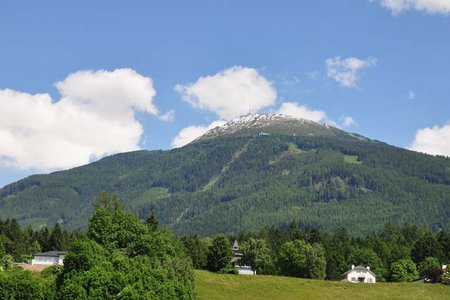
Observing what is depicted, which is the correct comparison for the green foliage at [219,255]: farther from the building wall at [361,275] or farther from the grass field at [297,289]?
the building wall at [361,275]

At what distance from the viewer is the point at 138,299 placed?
63.1m

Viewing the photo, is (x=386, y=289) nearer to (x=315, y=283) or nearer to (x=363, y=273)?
(x=315, y=283)

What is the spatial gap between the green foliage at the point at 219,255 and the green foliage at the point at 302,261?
12813mm

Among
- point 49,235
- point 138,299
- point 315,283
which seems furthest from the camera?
point 49,235

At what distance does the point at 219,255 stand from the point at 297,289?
23436 millimetres

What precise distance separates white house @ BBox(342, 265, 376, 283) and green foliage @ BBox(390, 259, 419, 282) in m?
4.57

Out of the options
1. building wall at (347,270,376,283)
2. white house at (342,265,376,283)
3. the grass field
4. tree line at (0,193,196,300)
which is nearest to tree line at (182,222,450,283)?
white house at (342,265,376,283)

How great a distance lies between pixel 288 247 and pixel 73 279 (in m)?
69.4

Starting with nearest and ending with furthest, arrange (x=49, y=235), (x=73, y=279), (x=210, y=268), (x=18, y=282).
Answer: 1. (x=73, y=279)
2. (x=18, y=282)
3. (x=210, y=268)
4. (x=49, y=235)

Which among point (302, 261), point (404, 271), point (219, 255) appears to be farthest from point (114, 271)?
point (404, 271)

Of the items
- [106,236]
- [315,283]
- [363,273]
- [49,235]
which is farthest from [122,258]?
[49,235]

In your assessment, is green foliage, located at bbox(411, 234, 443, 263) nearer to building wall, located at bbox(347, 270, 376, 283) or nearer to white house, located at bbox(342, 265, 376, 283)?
white house, located at bbox(342, 265, 376, 283)

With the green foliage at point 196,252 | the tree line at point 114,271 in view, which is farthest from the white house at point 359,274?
the tree line at point 114,271

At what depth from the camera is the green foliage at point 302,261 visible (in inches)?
5010
